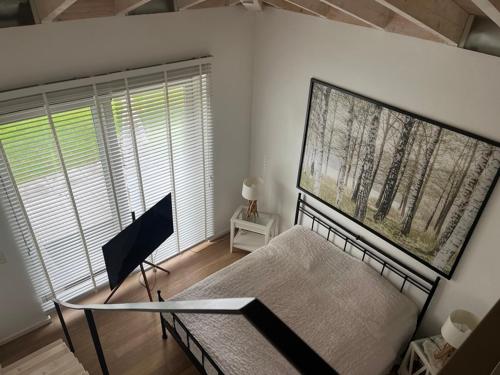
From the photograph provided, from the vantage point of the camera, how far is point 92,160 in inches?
133

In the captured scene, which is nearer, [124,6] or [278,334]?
[278,334]

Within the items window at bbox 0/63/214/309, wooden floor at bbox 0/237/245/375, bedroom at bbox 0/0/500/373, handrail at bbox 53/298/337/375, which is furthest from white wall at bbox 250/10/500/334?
handrail at bbox 53/298/337/375

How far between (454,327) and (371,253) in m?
1.06

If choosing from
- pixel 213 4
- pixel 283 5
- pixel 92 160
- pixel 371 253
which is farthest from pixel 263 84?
pixel 371 253

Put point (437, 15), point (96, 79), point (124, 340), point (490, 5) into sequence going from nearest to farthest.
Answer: point (490, 5) → point (437, 15) → point (96, 79) → point (124, 340)

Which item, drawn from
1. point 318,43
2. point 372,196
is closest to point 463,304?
point 372,196

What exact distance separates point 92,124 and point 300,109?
1.94 meters

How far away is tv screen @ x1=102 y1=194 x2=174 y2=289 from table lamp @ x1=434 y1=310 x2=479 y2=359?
251cm

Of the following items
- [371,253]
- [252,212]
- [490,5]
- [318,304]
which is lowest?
[252,212]

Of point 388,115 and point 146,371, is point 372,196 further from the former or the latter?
point 146,371

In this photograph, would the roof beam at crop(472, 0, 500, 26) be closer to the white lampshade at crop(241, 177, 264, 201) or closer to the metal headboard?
the metal headboard

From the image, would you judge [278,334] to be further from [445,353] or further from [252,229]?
[252,229]

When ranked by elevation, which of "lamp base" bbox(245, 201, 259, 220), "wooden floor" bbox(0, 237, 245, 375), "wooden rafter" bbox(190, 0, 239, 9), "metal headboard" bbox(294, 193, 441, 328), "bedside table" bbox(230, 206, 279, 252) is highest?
"wooden rafter" bbox(190, 0, 239, 9)

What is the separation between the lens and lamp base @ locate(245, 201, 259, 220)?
175 inches
